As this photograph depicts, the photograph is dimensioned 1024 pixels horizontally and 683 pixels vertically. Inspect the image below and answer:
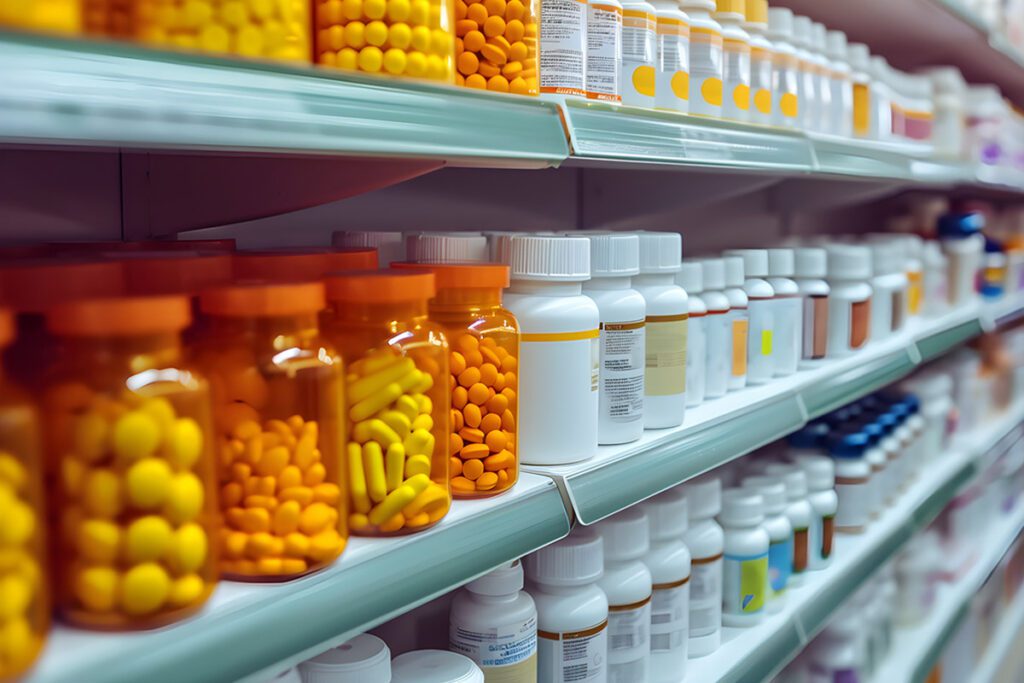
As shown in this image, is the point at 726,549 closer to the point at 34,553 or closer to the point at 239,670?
the point at 239,670

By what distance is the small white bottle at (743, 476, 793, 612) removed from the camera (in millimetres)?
1502

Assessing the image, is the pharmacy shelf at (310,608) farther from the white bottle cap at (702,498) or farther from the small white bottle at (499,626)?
the white bottle cap at (702,498)

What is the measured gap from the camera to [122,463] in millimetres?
546

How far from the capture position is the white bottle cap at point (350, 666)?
85cm

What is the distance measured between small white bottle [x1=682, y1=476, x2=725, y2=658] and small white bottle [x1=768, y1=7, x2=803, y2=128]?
0.60m

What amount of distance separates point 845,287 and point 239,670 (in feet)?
4.80

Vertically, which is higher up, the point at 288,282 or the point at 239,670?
the point at 288,282

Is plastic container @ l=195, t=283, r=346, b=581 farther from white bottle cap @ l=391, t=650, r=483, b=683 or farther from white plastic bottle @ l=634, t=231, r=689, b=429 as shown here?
white plastic bottle @ l=634, t=231, r=689, b=429

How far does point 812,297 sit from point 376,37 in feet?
3.85

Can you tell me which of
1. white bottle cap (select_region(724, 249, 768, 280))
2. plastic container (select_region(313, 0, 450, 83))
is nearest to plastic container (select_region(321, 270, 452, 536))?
plastic container (select_region(313, 0, 450, 83))

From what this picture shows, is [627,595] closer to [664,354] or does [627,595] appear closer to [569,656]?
[569,656]

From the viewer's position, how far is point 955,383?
8.84ft

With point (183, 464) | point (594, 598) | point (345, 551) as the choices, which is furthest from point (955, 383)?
point (183, 464)

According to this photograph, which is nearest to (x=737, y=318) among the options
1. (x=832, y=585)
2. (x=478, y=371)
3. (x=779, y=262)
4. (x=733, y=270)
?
(x=733, y=270)
